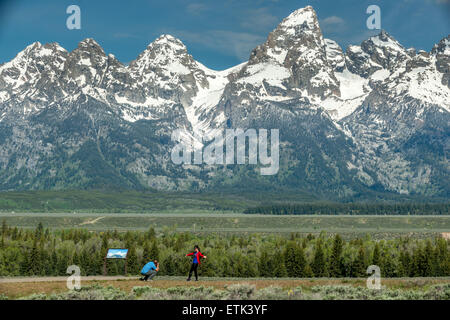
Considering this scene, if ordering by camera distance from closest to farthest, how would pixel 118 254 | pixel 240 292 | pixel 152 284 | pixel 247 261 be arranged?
pixel 240 292 < pixel 152 284 < pixel 118 254 < pixel 247 261

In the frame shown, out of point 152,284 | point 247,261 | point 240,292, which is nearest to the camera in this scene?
point 240,292

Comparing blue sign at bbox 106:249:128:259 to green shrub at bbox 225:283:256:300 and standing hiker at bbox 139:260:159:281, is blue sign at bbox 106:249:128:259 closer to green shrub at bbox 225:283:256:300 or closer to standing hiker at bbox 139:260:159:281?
standing hiker at bbox 139:260:159:281

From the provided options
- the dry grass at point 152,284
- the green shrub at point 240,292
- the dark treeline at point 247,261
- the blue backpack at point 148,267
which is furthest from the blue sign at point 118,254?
the dark treeline at point 247,261

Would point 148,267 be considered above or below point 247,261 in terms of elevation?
above

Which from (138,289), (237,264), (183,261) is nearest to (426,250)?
(237,264)

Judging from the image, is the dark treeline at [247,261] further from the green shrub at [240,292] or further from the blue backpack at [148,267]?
the green shrub at [240,292]

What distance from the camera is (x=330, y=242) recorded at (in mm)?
185250

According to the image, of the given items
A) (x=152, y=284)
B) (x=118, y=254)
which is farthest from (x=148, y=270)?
(x=118, y=254)

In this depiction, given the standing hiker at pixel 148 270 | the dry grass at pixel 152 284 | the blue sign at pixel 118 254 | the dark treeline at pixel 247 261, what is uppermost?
the blue sign at pixel 118 254

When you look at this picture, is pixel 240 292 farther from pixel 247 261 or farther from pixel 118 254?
pixel 247 261

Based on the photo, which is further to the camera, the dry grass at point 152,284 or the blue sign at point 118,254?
the blue sign at point 118,254

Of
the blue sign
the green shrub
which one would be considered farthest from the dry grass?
the green shrub
